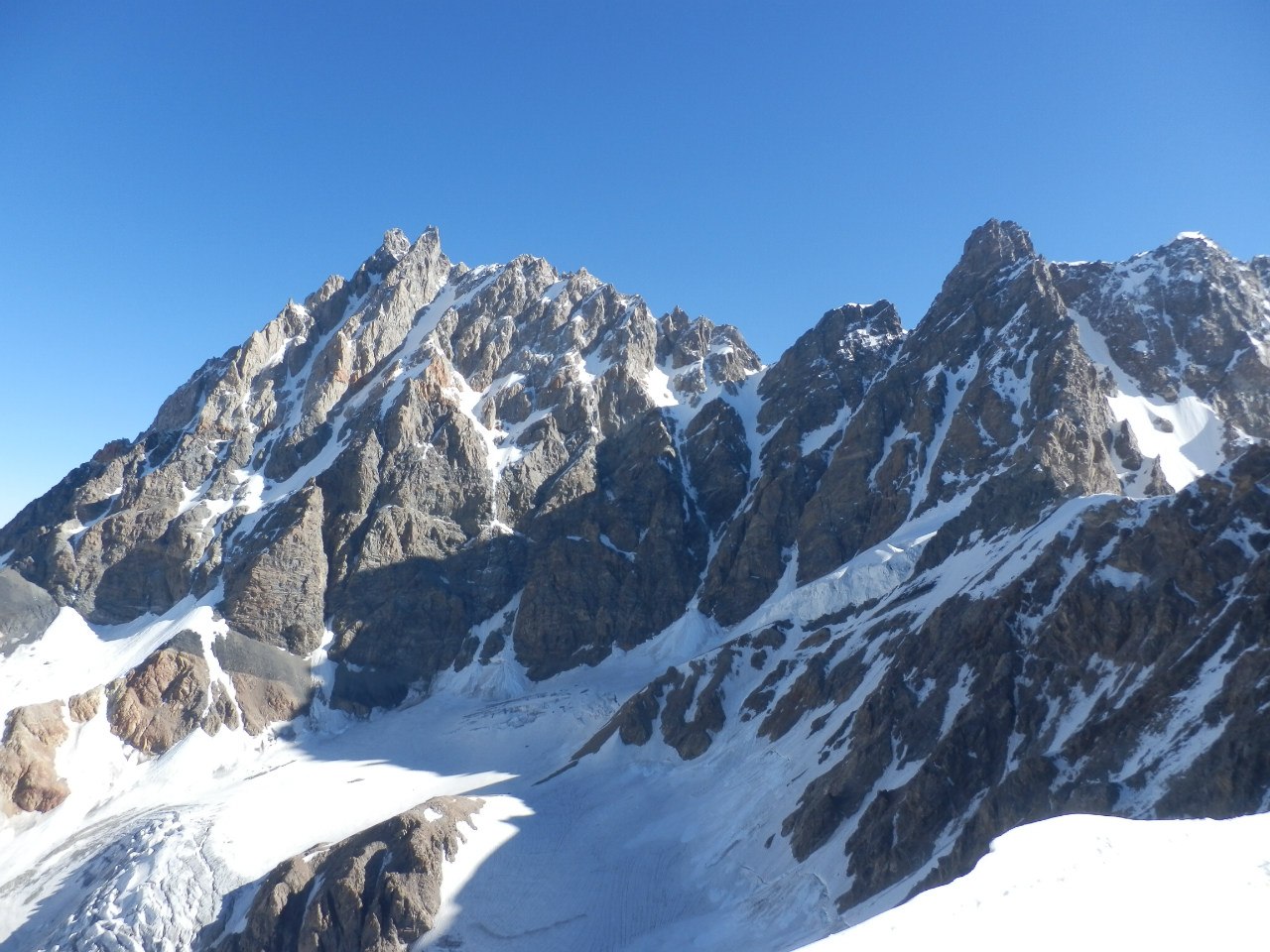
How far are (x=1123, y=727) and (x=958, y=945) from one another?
32.3 metres

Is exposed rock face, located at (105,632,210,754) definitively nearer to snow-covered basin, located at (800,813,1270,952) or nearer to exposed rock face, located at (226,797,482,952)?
exposed rock face, located at (226,797,482,952)

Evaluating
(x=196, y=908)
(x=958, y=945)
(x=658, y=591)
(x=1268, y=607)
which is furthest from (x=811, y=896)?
(x=658, y=591)

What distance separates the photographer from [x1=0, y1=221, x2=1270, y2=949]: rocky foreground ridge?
40375 mm

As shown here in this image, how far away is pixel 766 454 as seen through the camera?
11794 centimetres

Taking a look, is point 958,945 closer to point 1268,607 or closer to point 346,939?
point 1268,607

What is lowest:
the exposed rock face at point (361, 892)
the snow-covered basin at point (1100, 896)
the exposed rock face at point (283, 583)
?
the exposed rock face at point (361, 892)

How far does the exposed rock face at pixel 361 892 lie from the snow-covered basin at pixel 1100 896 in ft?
136

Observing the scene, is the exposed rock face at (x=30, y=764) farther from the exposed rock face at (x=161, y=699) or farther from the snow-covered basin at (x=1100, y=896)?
the snow-covered basin at (x=1100, y=896)

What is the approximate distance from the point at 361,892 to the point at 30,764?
45.9m

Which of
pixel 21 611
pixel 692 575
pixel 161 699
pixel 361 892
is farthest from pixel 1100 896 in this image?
pixel 21 611

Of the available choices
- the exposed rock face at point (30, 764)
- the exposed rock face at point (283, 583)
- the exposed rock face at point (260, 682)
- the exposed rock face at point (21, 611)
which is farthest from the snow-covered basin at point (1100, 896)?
the exposed rock face at point (21, 611)

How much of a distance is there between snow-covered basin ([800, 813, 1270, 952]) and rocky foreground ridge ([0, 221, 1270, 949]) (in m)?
23.0

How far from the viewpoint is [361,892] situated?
45281mm

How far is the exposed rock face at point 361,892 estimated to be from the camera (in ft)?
143
